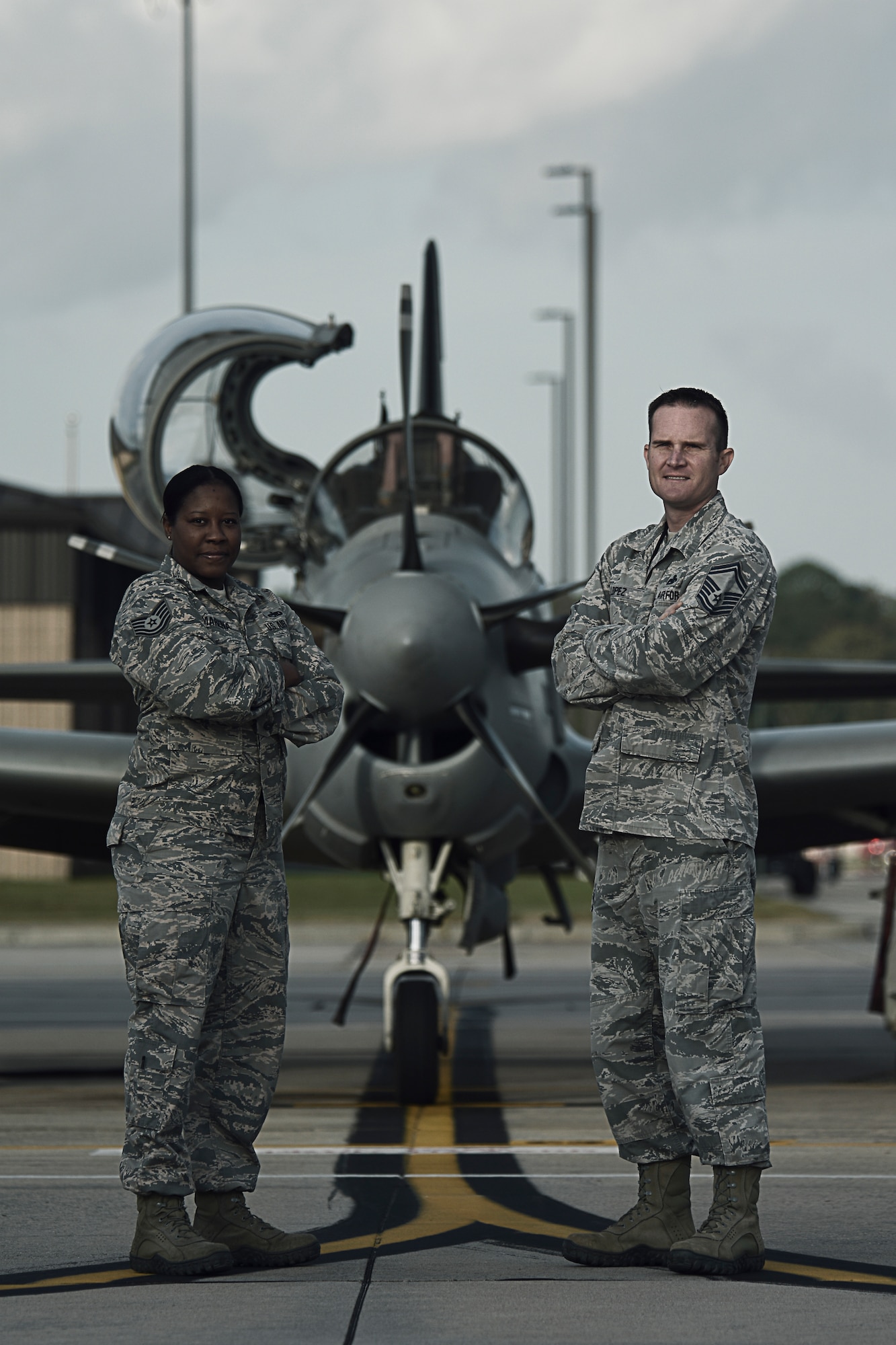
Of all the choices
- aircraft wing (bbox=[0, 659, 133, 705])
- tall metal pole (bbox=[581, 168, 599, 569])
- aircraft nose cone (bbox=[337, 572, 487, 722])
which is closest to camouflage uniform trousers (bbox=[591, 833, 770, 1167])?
aircraft nose cone (bbox=[337, 572, 487, 722])

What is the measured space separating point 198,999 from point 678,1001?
1.16 meters

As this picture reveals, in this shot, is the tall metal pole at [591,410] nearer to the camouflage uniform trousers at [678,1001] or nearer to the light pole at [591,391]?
the light pole at [591,391]

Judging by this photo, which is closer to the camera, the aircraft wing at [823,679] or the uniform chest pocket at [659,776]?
the uniform chest pocket at [659,776]

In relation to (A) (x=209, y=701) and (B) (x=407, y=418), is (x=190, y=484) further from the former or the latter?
(B) (x=407, y=418)

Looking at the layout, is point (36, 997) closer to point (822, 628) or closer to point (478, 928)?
point (478, 928)

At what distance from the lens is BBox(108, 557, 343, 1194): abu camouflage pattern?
4.11 m

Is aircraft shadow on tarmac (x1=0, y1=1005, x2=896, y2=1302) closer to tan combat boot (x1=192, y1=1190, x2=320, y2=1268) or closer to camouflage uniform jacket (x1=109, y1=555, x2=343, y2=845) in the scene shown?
tan combat boot (x1=192, y1=1190, x2=320, y2=1268)

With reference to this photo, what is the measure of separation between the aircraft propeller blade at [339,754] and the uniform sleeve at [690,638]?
356 centimetres

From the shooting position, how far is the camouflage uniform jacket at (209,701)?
4156 mm

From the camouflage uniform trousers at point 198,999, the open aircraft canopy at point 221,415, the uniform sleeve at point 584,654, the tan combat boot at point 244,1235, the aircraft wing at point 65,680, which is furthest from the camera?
the open aircraft canopy at point 221,415

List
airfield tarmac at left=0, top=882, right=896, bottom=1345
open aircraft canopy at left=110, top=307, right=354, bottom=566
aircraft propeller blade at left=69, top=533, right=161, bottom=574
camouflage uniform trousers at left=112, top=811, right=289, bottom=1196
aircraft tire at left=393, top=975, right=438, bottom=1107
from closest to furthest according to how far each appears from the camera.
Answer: airfield tarmac at left=0, top=882, right=896, bottom=1345 → camouflage uniform trousers at left=112, top=811, right=289, bottom=1196 → aircraft propeller blade at left=69, top=533, right=161, bottom=574 → aircraft tire at left=393, top=975, right=438, bottom=1107 → open aircraft canopy at left=110, top=307, right=354, bottom=566

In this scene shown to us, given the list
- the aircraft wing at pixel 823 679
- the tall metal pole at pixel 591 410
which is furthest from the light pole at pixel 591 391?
the aircraft wing at pixel 823 679

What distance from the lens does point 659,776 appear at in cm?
422

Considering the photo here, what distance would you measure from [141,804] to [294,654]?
552 millimetres
